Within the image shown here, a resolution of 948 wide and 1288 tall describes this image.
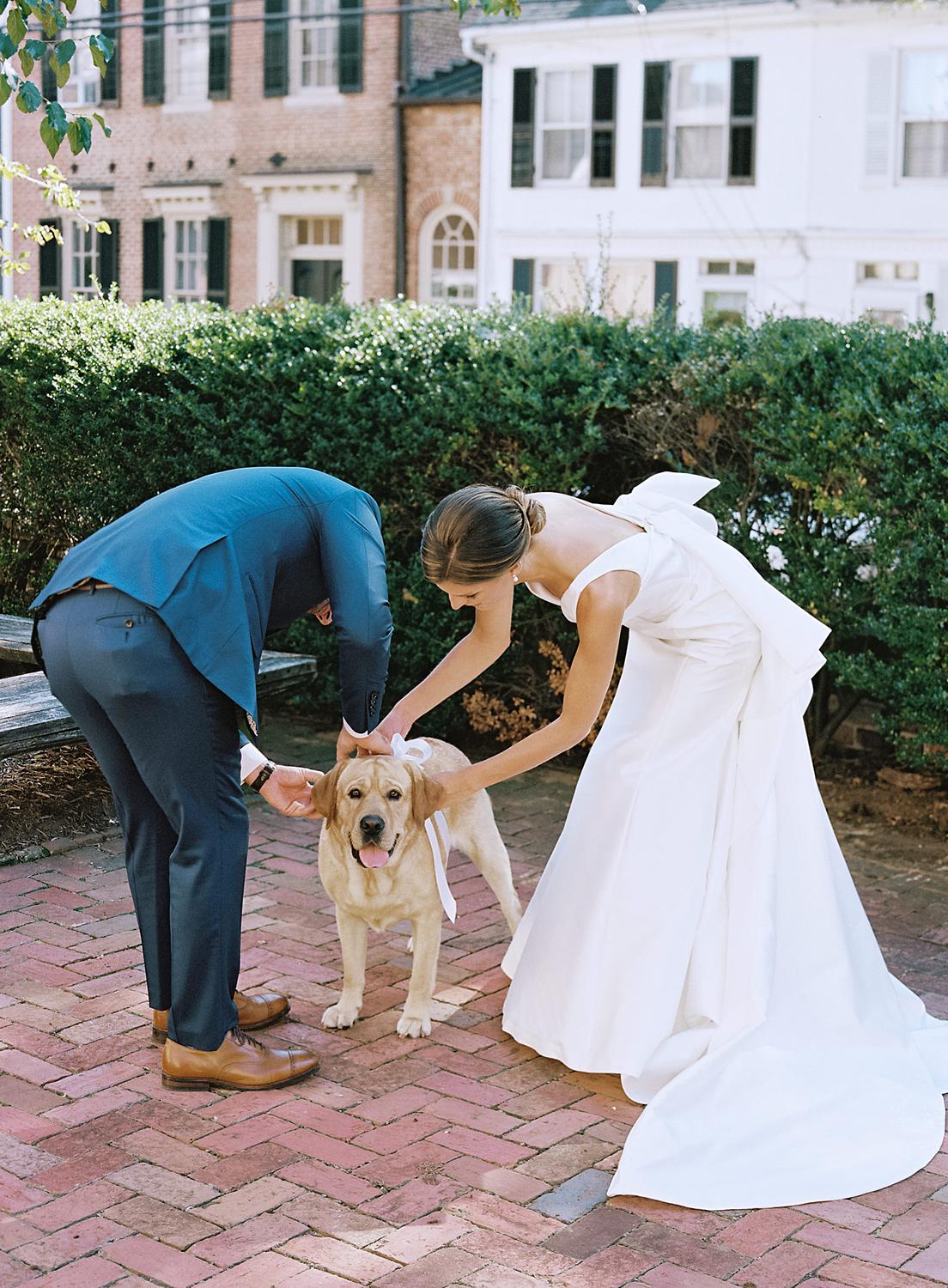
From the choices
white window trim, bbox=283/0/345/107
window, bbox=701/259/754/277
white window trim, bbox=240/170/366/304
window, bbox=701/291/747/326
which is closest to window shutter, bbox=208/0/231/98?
white window trim, bbox=283/0/345/107

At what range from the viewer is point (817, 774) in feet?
22.9

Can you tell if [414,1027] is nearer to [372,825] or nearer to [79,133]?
[372,825]

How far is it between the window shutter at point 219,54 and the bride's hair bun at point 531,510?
2542cm

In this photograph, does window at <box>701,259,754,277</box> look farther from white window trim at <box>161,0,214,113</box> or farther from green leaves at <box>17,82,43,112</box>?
green leaves at <box>17,82,43,112</box>

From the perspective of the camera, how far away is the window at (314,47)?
25984 millimetres

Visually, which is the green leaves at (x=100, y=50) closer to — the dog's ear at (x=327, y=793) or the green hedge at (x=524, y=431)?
the green hedge at (x=524, y=431)

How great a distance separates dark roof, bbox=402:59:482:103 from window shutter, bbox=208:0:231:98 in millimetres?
3731

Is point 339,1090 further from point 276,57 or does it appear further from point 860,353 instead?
point 276,57

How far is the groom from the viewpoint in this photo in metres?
3.59

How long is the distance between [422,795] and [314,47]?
24.8 m

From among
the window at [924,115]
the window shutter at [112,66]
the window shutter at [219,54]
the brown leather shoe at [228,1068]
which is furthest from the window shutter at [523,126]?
the brown leather shoe at [228,1068]

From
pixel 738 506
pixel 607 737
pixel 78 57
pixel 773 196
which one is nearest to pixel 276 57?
pixel 78 57

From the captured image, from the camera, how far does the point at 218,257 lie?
91.0 feet

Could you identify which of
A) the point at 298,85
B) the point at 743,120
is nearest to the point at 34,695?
the point at 743,120
